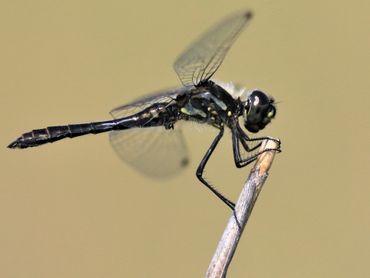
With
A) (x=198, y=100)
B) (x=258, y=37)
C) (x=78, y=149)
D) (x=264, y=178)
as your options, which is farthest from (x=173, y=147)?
(x=258, y=37)

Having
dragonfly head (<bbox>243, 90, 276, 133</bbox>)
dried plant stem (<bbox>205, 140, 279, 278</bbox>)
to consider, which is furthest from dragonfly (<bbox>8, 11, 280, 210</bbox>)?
dried plant stem (<bbox>205, 140, 279, 278</bbox>)

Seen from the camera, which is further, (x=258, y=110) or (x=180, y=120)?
(x=180, y=120)

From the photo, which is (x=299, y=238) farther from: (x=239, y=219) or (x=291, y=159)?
(x=239, y=219)

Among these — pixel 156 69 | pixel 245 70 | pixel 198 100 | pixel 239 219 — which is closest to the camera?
pixel 239 219

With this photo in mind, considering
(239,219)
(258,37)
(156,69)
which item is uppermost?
(258,37)

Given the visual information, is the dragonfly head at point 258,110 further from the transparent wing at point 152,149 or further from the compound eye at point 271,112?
the transparent wing at point 152,149

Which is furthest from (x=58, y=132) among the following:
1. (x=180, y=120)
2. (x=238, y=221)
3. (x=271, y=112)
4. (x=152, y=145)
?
(x=238, y=221)

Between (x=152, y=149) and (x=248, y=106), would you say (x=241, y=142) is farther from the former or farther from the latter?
(x=152, y=149)
